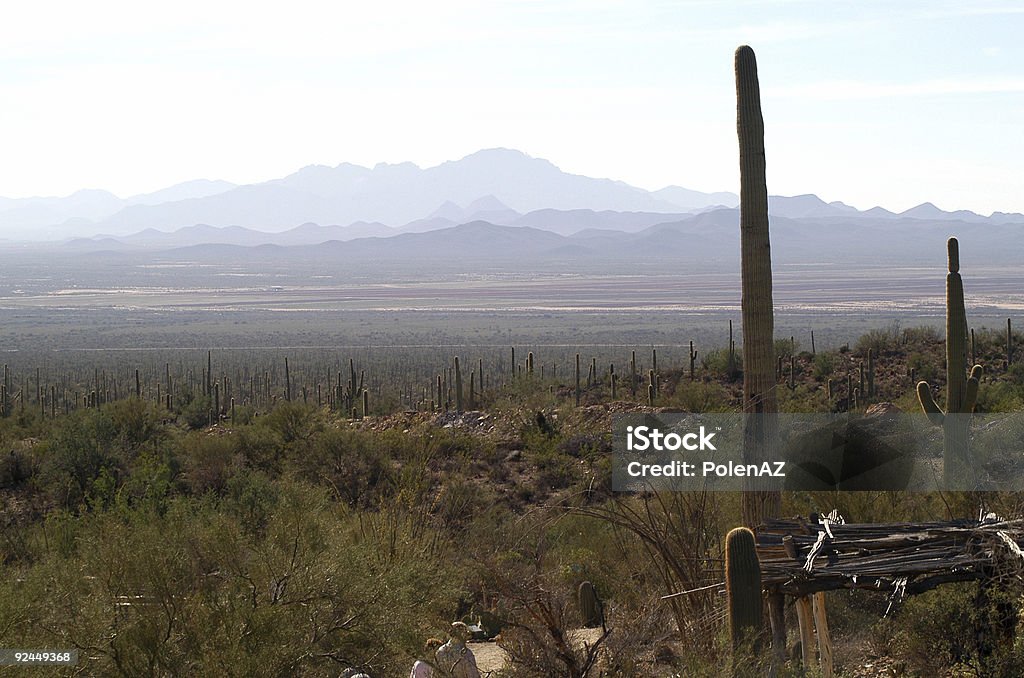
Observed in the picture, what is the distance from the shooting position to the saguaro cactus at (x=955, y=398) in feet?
49.0

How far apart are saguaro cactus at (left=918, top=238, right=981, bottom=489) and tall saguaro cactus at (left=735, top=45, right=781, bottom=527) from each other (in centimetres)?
520

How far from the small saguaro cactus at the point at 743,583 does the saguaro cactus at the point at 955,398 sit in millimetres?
6958

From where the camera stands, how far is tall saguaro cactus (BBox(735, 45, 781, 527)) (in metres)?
10.3

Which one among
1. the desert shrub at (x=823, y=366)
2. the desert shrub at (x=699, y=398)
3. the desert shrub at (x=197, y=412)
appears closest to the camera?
the desert shrub at (x=699, y=398)

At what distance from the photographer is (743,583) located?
27.5 feet

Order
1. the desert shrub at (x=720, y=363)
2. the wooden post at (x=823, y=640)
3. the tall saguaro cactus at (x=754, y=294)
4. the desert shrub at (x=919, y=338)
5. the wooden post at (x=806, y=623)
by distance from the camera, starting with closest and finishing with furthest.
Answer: the wooden post at (x=823, y=640), the wooden post at (x=806, y=623), the tall saguaro cactus at (x=754, y=294), the desert shrub at (x=720, y=363), the desert shrub at (x=919, y=338)

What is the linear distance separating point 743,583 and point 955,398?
9263 mm

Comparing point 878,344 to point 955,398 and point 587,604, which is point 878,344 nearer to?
point 955,398

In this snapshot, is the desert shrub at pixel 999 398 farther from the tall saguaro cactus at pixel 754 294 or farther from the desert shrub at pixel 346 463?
the tall saguaro cactus at pixel 754 294

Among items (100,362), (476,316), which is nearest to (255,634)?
(100,362)

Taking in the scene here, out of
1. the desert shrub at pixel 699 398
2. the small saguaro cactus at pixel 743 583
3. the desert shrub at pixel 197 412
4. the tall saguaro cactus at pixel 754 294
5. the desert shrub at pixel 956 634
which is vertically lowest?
the desert shrub at pixel 197 412

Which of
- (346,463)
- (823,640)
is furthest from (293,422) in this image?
(823,640)

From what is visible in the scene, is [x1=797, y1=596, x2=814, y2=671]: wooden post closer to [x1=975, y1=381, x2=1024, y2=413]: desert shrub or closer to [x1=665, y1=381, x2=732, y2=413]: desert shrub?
[x1=975, y1=381, x2=1024, y2=413]: desert shrub

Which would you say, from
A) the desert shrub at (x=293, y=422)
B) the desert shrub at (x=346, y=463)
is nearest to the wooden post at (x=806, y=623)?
the desert shrub at (x=346, y=463)
